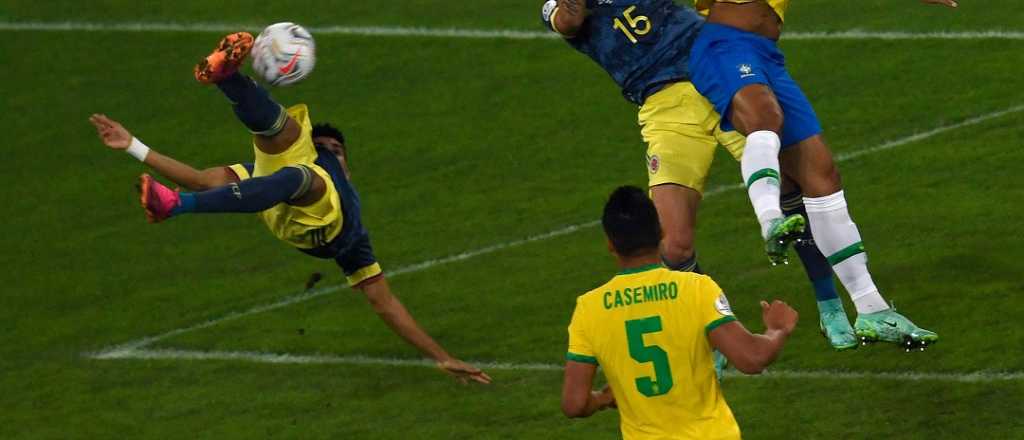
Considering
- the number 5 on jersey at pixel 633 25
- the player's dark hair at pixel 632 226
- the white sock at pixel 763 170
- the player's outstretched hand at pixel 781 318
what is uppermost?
the player's dark hair at pixel 632 226

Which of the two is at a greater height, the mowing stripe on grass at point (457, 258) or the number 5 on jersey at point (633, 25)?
the number 5 on jersey at point (633, 25)

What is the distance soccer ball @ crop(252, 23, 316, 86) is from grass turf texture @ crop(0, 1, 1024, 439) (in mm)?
1831

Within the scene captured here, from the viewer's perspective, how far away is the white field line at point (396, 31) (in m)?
16.3

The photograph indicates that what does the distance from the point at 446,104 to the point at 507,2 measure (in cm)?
261

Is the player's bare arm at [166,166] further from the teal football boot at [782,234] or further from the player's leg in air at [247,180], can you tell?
the teal football boot at [782,234]

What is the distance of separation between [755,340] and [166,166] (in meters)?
5.62

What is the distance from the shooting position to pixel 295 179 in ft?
37.0

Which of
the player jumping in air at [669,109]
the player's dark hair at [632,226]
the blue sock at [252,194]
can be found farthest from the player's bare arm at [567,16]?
the player's dark hair at [632,226]

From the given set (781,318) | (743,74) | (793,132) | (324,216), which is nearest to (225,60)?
(324,216)

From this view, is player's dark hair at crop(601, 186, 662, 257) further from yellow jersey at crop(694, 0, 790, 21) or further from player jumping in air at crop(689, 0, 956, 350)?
yellow jersey at crop(694, 0, 790, 21)

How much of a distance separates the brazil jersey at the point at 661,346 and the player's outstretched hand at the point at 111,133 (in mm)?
4923

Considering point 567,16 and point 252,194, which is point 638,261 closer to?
point 567,16

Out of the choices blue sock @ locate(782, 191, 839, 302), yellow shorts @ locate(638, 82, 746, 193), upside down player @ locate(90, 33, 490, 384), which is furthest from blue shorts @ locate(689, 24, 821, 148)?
upside down player @ locate(90, 33, 490, 384)

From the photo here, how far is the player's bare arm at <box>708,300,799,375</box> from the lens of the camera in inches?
272
